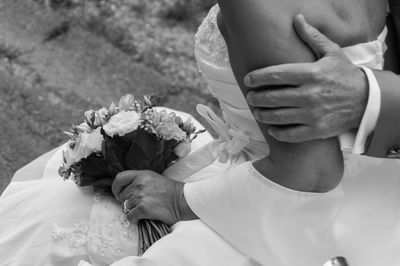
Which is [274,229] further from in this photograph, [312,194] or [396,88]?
[396,88]

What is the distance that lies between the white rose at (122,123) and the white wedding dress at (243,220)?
6.8 inches

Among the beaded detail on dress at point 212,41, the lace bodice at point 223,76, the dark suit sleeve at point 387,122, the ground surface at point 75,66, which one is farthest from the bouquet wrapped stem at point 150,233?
the ground surface at point 75,66

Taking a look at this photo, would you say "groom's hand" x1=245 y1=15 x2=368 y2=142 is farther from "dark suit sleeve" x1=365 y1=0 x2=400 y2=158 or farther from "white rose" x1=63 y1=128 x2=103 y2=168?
"white rose" x1=63 y1=128 x2=103 y2=168

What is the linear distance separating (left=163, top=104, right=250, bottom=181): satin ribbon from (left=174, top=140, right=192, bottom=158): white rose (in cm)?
1

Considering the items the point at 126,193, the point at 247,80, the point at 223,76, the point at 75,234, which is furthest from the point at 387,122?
the point at 75,234

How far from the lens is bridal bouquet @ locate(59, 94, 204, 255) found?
1573 mm

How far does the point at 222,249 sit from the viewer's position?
137 cm

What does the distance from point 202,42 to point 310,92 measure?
379mm

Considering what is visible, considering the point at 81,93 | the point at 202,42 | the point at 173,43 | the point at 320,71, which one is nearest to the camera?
the point at 320,71

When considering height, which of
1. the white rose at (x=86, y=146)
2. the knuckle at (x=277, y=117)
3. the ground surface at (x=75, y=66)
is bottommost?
the ground surface at (x=75, y=66)

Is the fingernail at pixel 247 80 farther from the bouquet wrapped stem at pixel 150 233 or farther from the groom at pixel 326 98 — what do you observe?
the bouquet wrapped stem at pixel 150 233

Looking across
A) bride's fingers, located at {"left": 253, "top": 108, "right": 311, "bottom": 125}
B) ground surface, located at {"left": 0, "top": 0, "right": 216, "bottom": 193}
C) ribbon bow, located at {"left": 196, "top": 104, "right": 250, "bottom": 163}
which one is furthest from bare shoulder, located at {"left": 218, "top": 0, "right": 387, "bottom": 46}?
ground surface, located at {"left": 0, "top": 0, "right": 216, "bottom": 193}

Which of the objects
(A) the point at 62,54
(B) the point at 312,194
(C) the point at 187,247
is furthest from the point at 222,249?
(A) the point at 62,54

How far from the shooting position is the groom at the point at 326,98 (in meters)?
1.18
